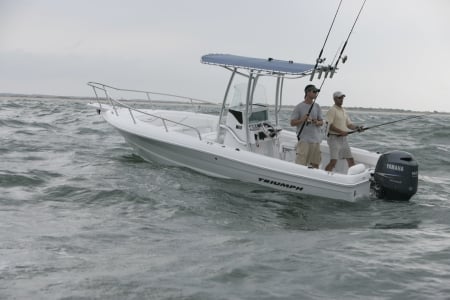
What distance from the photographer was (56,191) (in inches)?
340

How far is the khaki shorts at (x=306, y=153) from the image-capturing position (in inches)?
358

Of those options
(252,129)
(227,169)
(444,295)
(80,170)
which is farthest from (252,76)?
(444,295)

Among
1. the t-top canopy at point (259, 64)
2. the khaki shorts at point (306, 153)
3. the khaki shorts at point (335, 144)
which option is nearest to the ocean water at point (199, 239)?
the khaki shorts at point (306, 153)

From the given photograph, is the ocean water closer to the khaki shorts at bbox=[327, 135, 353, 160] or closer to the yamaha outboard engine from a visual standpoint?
the yamaha outboard engine

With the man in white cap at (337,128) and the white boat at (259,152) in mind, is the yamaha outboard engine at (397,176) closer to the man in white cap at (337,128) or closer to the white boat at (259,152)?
the white boat at (259,152)

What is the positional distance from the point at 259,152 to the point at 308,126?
111 centimetres

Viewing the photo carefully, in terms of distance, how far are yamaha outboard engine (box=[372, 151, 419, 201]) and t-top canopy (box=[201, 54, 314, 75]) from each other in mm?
1781

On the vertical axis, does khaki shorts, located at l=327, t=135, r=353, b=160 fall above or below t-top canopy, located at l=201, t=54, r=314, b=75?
below

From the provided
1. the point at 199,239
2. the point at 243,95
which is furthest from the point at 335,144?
the point at 199,239

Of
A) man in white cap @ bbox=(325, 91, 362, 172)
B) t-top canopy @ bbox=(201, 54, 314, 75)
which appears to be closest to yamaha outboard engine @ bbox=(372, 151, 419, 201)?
man in white cap @ bbox=(325, 91, 362, 172)

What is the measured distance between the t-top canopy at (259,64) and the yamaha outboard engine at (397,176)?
5.84 feet

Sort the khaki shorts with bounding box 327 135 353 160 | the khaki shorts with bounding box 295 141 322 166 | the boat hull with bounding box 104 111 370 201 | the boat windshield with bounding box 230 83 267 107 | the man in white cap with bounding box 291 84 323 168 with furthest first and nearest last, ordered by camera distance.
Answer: the boat windshield with bounding box 230 83 267 107 → the khaki shorts with bounding box 327 135 353 160 → the khaki shorts with bounding box 295 141 322 166 → the man in white cap with bounding box 291 84 323 168 → the boat hull with bounding box 104 111 370 201

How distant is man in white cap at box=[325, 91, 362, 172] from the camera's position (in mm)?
9094

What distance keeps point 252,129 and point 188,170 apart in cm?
139
